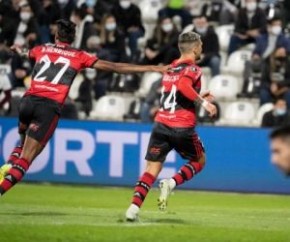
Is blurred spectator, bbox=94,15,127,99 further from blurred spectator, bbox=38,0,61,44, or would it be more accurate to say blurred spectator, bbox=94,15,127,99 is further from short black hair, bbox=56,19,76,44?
short black hair, bbox=56,19,76,44

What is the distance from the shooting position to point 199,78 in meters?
12.8

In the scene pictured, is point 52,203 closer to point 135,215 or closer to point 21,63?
point 135,215

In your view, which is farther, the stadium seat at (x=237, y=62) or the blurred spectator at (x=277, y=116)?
the stadium seat at (x=237, y=62)

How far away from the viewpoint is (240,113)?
22.0 metres

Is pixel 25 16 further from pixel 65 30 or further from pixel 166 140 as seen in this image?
pixel 166 140

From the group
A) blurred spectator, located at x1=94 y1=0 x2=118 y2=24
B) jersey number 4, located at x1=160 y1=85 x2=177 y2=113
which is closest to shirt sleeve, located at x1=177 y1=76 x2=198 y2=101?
jersey number 4, located at x1=160 y1=85 x2=177 y2=113

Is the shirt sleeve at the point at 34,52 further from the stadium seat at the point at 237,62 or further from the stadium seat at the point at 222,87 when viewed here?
the stadium seat at the point at 237,62

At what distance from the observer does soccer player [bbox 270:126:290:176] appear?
764cm

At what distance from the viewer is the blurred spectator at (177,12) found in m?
24.7

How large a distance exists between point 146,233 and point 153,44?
42.2 ft

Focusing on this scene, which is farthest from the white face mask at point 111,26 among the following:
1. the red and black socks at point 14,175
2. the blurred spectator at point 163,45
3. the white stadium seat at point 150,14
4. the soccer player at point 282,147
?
the soccer player at point 282,147

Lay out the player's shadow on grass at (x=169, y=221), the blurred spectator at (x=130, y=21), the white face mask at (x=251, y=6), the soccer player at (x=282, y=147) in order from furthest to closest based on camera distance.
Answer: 1. the blurred spectator at (x=130, y=21)
2. the white face mask at (x=251, y=6)
3. the player's shadow on grass at (x=169, y=221)
4. the soccer player at (x=282, y=147)

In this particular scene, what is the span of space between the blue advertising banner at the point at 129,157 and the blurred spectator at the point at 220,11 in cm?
505

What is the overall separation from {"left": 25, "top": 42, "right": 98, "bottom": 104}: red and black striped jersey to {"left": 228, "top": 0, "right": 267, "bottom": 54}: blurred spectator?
10.7 m
